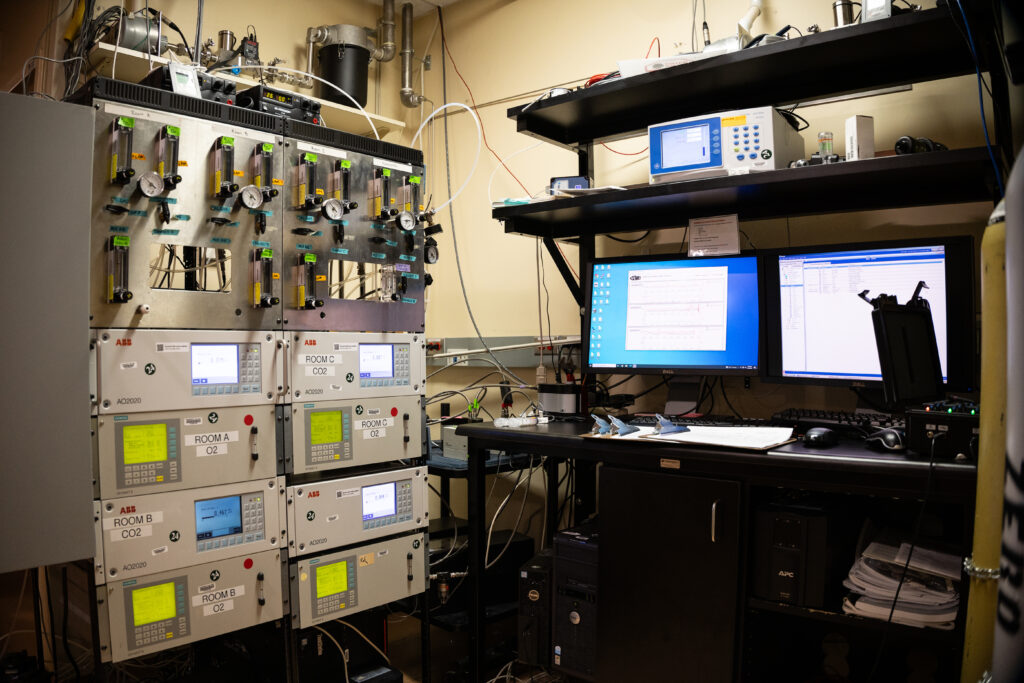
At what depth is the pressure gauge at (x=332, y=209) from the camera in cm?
186

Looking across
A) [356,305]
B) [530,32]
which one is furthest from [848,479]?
[530,32]

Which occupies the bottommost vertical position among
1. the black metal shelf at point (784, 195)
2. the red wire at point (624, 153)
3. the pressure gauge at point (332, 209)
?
the pressure gauge at point (332, 209)

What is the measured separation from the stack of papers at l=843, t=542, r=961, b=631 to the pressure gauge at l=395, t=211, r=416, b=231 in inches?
57.8

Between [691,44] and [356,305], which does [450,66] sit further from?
[356,305]

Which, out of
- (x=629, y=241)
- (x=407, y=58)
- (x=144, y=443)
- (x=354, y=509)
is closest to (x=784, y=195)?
(x=629, y=241)

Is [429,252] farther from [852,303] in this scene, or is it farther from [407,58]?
[407,58]

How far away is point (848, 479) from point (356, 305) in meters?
1.35

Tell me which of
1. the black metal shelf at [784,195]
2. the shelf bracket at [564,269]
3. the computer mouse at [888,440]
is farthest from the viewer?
the shelf bracket at [564,269]

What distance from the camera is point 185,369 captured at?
5.49 ft

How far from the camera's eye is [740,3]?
2.32m

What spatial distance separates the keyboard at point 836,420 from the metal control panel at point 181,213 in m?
1.42

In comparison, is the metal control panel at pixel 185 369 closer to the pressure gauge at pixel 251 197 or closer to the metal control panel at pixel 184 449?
the metal control panel at pixel 184 449

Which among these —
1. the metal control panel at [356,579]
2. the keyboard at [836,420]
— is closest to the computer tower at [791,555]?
the keyboard at [836,420]

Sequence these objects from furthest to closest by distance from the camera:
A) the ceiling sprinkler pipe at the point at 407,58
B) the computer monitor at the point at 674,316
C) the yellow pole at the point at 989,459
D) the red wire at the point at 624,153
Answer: the ceiling sprinkler pipe at the point at 407,58
the red wire at the point at 624,153
the computer monitor at the point at 674,316
the yellow pole at the point at 989,459
